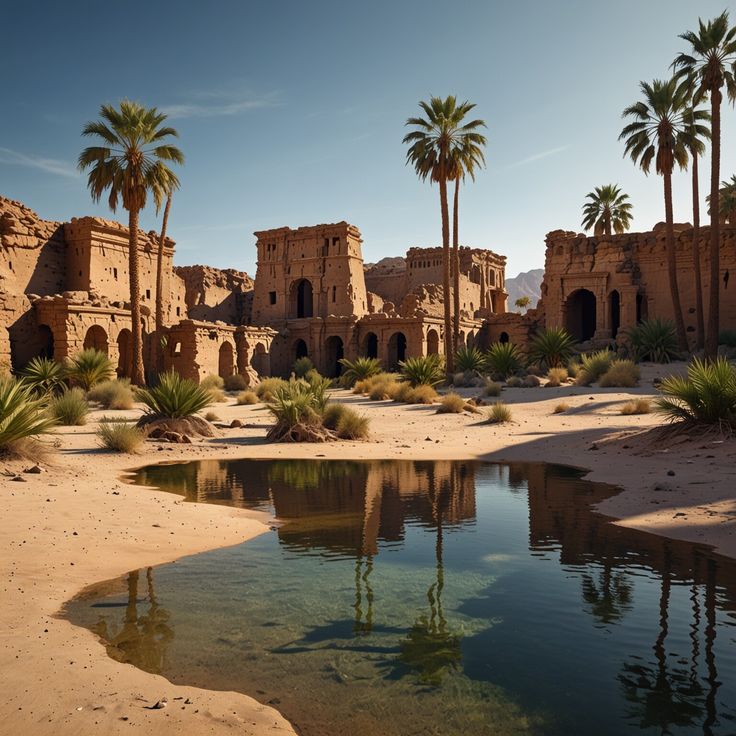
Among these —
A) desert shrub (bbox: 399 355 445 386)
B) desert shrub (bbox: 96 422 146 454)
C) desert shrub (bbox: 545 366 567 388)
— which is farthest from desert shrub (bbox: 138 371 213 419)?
desert shrub (bbox: 545 366 567 388)

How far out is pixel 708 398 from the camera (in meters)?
12.8

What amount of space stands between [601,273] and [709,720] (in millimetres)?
36720

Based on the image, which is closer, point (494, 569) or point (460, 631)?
point (460, 631)

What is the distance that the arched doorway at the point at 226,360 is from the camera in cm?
3716

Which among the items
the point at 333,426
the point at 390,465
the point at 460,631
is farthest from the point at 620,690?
the point at 333,426

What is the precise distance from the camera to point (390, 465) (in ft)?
43.9

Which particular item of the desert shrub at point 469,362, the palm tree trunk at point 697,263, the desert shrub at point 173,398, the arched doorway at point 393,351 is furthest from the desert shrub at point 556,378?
the desert shrub at point 173,398

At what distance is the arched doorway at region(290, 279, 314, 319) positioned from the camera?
48000 millimetres

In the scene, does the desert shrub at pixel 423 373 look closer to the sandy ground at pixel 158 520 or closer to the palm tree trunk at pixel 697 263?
the sandy ground at pixel 158 520

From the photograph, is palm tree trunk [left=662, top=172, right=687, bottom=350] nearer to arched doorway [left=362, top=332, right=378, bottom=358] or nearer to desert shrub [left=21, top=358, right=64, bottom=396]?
arched doorway [left=362, top=332, right=378, bottom=358]

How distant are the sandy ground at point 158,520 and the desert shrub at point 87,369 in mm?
8566

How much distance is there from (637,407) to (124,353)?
79.0 feet

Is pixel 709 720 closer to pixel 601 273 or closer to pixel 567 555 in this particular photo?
pixel 567 555

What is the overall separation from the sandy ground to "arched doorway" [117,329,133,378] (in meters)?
13.7
